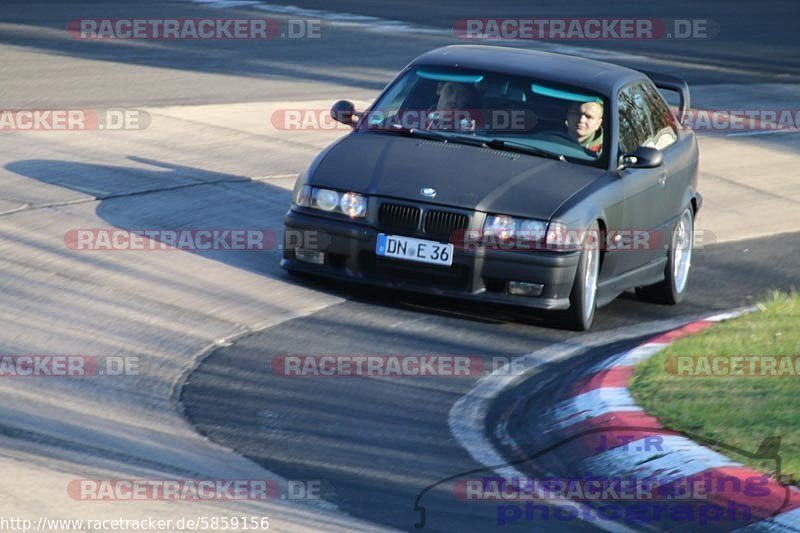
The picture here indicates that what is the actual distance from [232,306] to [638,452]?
10.7 feet

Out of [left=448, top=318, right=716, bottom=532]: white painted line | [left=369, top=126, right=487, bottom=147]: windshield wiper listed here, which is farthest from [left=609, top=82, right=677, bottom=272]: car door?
[left=369, top=126, right=487, bottom=147]: windshield wiper

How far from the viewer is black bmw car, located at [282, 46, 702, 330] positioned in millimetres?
9156

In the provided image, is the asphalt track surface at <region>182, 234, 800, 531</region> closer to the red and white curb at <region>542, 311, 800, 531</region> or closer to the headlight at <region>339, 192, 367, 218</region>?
the red and white curb at <region>542, 311, 800, 531</region>

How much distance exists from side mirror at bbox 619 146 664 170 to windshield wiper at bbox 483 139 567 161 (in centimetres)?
41

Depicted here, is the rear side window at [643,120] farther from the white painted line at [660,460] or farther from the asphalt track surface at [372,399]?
the white painted line at [660,460]

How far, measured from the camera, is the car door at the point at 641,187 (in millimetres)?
9961

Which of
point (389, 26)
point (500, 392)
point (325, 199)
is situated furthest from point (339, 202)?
point (389, 26)

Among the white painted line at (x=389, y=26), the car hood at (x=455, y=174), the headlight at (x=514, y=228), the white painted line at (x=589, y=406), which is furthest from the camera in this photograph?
the white painted line at (x=389, y=26)

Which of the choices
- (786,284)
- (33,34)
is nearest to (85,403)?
(786,284)

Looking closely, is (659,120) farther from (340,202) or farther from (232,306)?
(232,306)

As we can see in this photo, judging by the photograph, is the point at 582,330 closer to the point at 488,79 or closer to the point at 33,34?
the point at 488,79

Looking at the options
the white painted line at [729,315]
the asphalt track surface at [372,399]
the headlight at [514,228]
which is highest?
the headlight at [514,228]

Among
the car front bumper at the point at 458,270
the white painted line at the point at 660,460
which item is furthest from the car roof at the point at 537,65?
the white painted line at the point at 660,460

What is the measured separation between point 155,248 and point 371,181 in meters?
1.86
